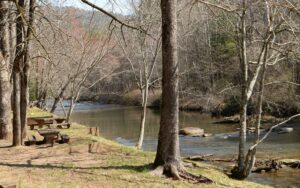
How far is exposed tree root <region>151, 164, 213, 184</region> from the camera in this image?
9.23 meters

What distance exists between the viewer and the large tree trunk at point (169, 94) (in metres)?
9.38

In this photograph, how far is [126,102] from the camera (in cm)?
6381

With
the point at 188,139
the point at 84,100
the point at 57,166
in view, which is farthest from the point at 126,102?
the point at 57,166

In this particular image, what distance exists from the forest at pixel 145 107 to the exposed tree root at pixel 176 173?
0.03 m

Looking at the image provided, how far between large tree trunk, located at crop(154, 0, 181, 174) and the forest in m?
0.02

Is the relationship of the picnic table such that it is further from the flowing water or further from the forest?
the flowing water

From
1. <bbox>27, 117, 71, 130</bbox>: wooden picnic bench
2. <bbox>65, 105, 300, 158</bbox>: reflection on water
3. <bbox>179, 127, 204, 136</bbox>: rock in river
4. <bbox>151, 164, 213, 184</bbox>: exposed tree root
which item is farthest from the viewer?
<bbox>179, 127, 204, 136</bbox>: rock in river

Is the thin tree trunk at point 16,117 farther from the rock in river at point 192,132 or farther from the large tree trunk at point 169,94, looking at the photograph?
the rock in river at point 192,132

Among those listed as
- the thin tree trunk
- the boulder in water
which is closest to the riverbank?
the thin tree trunk

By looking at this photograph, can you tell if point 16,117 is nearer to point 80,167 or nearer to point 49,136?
point 49,136

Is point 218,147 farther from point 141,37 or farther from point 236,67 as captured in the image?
point 236,67

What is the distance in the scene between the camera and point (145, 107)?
20.7 m

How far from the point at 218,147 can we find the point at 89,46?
985 cm

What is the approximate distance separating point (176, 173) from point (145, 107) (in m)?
11.5
